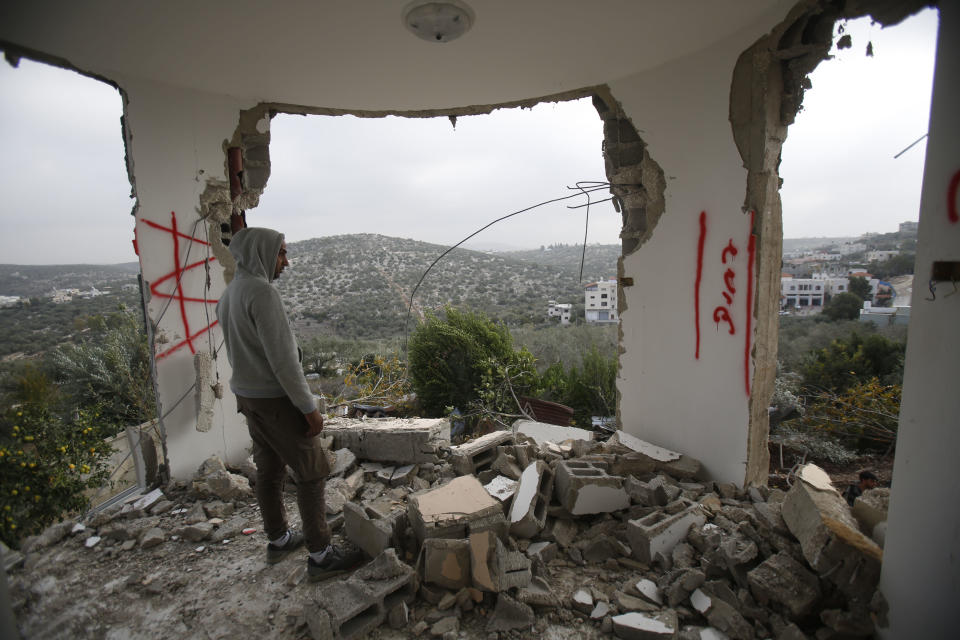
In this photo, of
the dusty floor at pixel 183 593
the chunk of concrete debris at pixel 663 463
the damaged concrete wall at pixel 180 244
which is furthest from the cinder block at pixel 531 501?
the damaged concrete wall at pixel 180 244

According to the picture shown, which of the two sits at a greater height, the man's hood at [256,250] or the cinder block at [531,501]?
the man's hood at [256,250]

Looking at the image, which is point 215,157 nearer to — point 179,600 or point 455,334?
point 179,600

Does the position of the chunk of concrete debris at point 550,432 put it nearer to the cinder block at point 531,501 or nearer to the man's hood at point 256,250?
the cinder block at point 531,501

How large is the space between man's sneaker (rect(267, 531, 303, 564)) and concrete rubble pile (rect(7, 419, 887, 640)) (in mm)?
293

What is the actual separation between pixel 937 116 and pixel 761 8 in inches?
56.2

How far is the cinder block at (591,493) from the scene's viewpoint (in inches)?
108

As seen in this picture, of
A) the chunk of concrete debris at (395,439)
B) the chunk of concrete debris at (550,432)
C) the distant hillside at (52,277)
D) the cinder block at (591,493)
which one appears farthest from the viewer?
the distant hillside at (52,277)

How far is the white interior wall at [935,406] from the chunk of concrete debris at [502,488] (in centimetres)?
185

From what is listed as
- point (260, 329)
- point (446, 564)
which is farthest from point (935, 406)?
point (260, 329)

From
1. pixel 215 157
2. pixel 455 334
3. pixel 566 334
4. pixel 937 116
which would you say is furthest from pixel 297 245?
pixel 937 116

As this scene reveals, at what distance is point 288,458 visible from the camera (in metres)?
2.34

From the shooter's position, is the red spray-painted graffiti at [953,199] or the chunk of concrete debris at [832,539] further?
the chunk of concrete debris at [832,539]

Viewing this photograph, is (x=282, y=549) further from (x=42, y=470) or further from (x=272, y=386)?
(x=42, y=470)

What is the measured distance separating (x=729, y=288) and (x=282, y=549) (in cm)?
324
